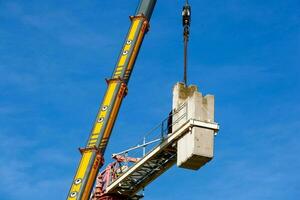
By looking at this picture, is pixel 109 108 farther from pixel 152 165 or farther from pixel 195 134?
pixel 195 134

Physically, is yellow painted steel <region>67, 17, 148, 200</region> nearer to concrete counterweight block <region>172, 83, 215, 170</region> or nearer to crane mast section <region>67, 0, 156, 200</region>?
crane mast section <region>67, 0, 156, 200</region>

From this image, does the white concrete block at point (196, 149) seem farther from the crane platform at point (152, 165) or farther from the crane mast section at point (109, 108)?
the crane mast section at point (109, 108)

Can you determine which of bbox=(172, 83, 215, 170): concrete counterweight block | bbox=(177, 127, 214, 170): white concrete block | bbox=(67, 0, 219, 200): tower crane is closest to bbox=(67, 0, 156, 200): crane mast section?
bbox=(67, 0, 219, 200): tower crane

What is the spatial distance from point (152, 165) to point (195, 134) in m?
7.20

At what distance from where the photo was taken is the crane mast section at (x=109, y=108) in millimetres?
52312

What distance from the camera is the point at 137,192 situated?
54.7 meters

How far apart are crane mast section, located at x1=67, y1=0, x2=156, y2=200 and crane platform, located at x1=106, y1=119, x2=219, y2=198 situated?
86.7 inches

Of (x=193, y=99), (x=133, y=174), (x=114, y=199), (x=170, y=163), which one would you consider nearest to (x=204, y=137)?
(x=193, y=99)

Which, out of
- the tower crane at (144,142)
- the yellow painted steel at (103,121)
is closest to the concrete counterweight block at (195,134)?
the tower crane at (144,142)

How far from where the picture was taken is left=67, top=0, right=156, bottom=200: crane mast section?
52312mm

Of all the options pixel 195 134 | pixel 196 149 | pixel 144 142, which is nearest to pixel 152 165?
pixel 144 142

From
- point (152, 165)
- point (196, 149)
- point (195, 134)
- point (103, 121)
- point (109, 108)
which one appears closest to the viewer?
point (196, 149)

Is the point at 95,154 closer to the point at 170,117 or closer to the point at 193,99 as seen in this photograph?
the point at 170,117

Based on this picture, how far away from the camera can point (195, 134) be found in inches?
1751
